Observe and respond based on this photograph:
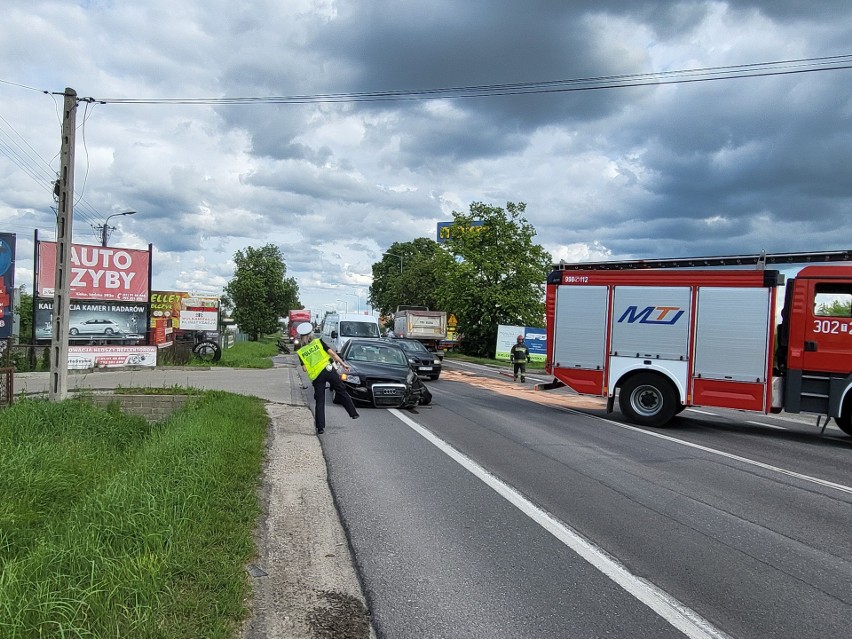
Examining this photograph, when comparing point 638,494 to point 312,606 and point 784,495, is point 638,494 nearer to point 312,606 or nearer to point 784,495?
point 784,495

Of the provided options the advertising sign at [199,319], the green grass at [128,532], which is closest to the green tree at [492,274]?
Answer: the advertising sign at [199,319]

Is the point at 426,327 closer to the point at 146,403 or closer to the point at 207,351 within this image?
the point at 207,351

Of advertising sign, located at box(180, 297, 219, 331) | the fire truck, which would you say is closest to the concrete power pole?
the fire truck

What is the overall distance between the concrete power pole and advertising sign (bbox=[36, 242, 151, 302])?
840cm

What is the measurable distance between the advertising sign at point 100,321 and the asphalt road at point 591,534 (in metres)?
12.5

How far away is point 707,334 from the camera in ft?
39.7

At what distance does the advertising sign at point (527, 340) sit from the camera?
40750mm

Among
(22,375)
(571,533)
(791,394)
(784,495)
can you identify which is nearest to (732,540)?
(571,533)

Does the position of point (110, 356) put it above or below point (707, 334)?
below

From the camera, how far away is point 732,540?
5.28m

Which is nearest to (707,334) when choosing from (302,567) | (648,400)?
(648,400)

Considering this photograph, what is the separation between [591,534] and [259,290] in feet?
204

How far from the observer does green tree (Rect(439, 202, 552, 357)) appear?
48969 millimetres

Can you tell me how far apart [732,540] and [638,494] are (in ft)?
4.68
